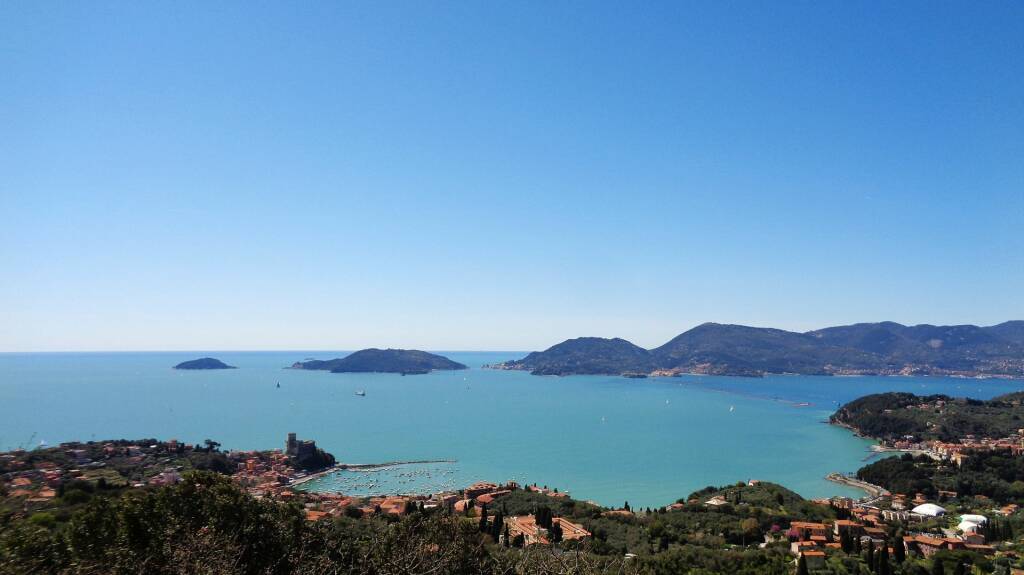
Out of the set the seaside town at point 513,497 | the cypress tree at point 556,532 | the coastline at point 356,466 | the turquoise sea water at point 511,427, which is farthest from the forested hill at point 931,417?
the cypress tree at point 556,532

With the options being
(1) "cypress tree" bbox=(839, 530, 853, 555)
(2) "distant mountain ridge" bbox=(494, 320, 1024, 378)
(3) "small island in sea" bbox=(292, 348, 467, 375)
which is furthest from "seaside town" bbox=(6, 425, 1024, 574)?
(2) "distant mountain ridge" bbox=(494, 320, 1024, 378)

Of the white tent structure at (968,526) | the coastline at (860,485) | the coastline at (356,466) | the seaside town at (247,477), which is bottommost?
the coastline at (860,485)

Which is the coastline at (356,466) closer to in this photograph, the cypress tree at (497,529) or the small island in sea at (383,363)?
the cypress tree at (497,529)

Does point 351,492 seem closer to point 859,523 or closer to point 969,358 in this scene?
point 859,523

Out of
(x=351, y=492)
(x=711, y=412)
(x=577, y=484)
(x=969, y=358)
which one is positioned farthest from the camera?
(x=969, y=358)

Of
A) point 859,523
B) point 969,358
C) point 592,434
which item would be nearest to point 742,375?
point 969,358

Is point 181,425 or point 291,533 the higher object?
point 291,533

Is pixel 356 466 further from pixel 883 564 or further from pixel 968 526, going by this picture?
pixel 968 526
